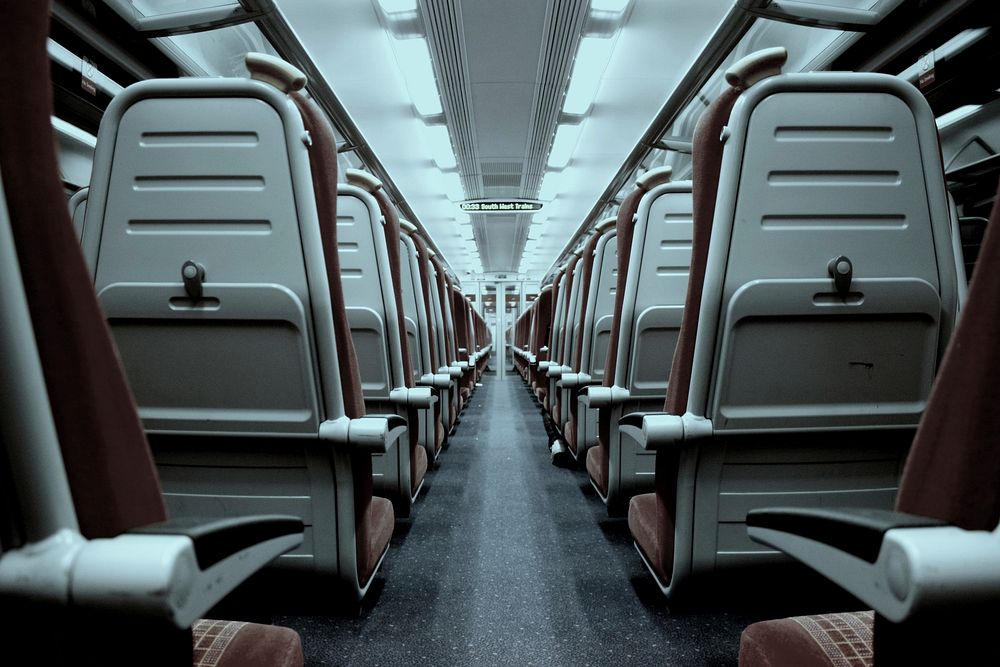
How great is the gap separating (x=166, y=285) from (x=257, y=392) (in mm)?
279

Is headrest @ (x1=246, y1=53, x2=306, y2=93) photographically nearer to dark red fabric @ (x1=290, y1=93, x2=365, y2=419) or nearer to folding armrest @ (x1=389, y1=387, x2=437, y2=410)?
dark red fabric @ (x1=290, y1=93, x2=365, y2=419)

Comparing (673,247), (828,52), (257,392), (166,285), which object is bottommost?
(257,392)

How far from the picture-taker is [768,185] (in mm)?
977

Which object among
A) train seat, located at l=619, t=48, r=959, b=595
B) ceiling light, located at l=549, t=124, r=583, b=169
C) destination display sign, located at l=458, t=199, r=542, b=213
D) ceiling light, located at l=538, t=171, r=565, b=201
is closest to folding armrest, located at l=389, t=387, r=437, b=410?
train seat, located at l=619, t=48, r=959, b=595

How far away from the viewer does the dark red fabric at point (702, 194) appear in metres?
1.00

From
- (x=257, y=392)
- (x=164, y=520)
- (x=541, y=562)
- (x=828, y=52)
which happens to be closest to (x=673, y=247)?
(x=541, y=562)

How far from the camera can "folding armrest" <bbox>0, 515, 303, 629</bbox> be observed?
36cm

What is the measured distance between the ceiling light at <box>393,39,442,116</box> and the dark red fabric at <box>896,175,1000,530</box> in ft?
14.0

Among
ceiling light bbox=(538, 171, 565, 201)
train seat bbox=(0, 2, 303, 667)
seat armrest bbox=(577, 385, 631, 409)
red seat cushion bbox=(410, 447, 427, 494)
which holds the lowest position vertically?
red seat cushion bbox=(410, 447, 427, 494)

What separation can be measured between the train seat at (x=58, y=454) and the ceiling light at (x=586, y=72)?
423 cm

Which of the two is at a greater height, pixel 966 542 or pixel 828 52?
pixel 828 52

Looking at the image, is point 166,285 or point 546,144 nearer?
point 166,285

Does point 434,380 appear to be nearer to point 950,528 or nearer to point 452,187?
point 950,528

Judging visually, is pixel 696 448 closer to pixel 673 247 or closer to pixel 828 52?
pixel 673 247
